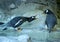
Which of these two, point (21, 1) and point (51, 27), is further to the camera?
point (21, 1)

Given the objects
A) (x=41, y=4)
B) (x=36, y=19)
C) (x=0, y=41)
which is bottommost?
(x=0, y=41)

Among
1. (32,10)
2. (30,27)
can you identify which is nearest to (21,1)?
(32,10)

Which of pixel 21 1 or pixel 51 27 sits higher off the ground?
pixel 21 1

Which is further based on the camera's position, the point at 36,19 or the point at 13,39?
the point at 36,19

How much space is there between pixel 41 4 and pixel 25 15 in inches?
6.7

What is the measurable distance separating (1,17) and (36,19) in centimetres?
29

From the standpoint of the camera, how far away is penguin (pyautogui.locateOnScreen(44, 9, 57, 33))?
5.19 ft

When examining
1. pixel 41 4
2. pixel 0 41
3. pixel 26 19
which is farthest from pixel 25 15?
pixel 0 41

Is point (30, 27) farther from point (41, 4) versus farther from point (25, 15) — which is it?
point (41, 4)

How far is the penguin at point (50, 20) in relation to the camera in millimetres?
1581

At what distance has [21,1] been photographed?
1692 millimetres

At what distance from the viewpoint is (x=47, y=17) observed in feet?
5.35

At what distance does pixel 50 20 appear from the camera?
63.5 inches

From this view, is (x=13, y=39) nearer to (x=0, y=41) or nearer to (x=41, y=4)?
(x=0, y=41)
